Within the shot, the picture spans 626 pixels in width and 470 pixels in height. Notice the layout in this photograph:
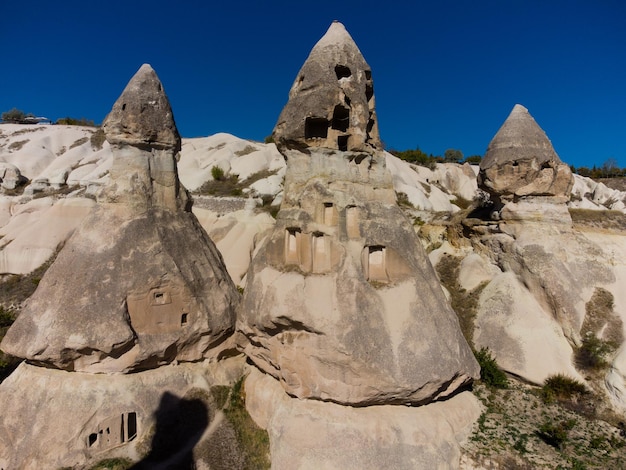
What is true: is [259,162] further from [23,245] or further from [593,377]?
[593,377]

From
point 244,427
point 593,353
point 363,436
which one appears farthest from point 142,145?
point 593,353

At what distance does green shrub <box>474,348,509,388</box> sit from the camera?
8102 mm

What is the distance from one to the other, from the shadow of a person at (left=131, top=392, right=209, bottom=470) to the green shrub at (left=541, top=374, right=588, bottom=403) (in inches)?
259

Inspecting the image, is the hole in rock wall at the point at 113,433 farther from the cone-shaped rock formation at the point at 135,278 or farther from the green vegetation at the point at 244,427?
the green vegetation at the point at 244,427

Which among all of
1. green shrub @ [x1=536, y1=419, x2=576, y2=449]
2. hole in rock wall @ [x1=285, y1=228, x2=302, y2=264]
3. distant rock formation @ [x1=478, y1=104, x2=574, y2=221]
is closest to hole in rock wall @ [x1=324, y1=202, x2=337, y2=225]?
hole in rock wall @ [x1=285, y1=228, x2=302, y2=264]

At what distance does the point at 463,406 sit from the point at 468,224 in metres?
6.30

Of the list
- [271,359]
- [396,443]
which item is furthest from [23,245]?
[396,443]

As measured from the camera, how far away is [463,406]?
6707 mm

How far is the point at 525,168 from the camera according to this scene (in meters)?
9.91

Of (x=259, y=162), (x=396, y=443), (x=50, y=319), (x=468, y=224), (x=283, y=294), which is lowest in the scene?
(x=396, y=443)

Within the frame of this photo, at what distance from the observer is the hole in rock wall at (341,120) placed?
271 inches

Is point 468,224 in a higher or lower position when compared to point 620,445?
higher

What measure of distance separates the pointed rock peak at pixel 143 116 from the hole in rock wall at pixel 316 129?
106 inches

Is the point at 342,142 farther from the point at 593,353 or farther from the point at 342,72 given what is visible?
the point at 593,353
